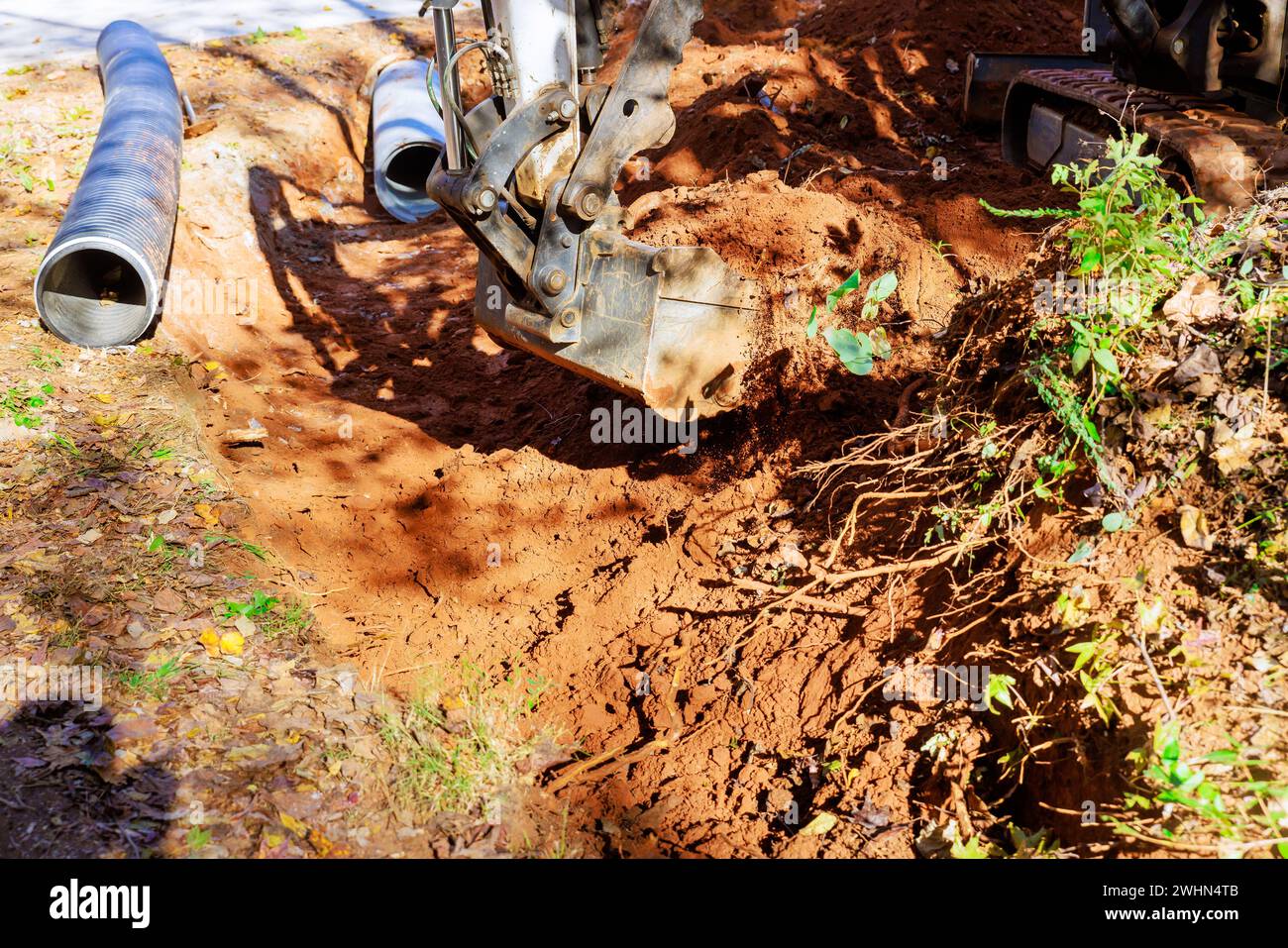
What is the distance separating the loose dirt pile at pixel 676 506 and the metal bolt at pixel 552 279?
1175 millimetres

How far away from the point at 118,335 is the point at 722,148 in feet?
13.8

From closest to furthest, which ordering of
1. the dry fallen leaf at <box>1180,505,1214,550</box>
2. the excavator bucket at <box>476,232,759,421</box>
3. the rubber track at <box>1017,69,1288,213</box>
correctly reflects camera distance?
the dry fallen leaf at <box>1180,505,1214,550</box> → the excavator bucket at <box>476,232,759,421</box> → the rubber track at <box>1017,69,1288,213</box>

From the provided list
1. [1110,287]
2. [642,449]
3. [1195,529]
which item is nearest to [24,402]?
[642,449]

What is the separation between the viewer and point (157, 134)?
665 cm

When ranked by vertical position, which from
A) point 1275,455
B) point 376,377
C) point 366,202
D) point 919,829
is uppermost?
point 366,202

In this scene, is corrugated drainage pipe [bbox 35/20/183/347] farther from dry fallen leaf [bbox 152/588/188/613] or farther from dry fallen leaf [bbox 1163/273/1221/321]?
dry fallen leaf [bbox 1163/273/1221/321]

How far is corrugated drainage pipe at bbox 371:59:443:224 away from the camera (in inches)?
324

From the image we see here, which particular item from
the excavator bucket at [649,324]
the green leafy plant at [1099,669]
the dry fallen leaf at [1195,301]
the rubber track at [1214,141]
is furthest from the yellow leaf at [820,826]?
the rubber track at [1214,141]

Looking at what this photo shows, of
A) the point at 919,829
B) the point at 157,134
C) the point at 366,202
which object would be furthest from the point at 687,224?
the point at 366,202

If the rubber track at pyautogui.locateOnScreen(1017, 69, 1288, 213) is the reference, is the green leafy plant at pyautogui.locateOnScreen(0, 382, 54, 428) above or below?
below

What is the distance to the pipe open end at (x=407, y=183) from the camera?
854 cm

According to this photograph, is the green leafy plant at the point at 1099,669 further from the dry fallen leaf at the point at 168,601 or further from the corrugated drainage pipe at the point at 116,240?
the corrugated drainage pipe at the point at 116,240

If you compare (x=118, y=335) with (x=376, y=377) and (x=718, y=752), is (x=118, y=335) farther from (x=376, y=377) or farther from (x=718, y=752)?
(x=718, y=752)

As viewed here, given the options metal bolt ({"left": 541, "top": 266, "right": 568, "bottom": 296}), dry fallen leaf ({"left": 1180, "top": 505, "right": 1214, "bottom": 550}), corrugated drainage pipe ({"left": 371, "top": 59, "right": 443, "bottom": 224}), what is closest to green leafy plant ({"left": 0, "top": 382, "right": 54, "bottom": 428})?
metal bolt ({"left": 541, "top": 266, "right": 568, "bottom": 296})
